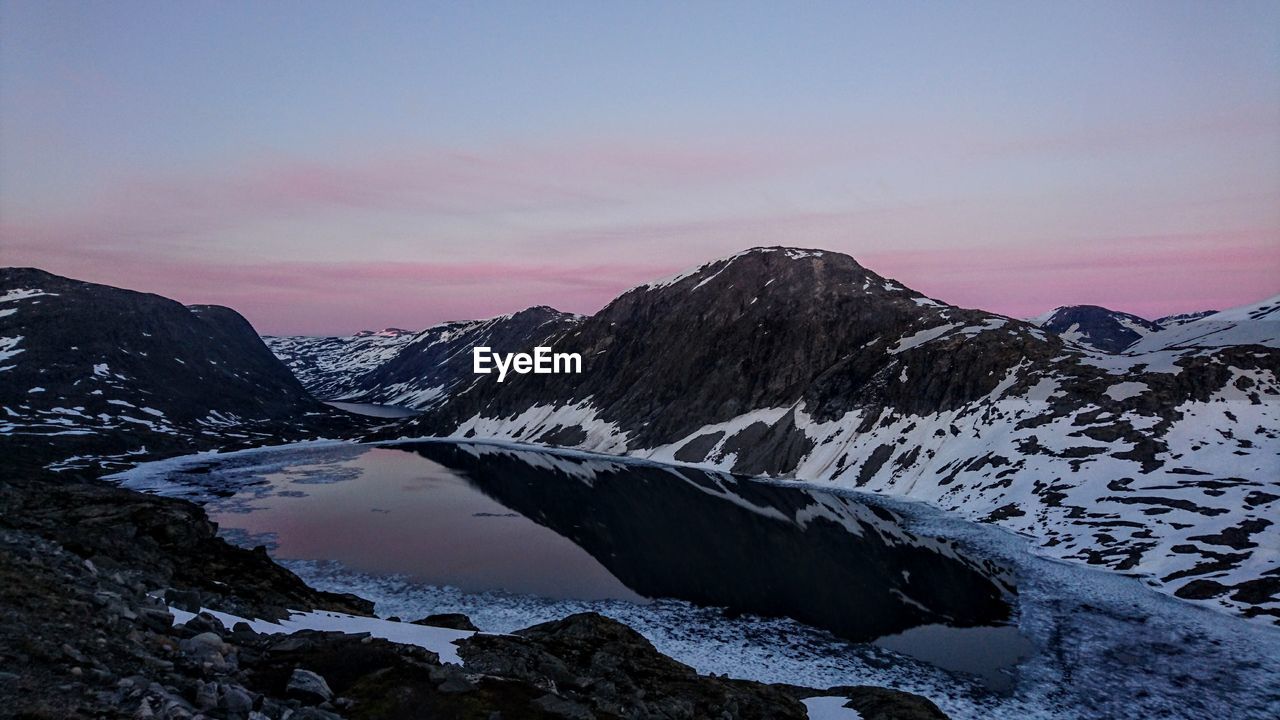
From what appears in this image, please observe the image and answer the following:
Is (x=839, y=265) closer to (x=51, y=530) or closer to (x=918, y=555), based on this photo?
(x=918, y=555)

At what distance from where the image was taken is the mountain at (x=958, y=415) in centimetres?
6178

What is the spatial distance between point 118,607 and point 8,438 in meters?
179

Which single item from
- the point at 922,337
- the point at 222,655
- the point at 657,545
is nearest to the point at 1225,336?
the point at 922,337

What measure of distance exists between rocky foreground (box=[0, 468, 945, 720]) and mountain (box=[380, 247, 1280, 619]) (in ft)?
142

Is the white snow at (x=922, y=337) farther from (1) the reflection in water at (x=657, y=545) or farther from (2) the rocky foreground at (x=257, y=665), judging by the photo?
(2) the rocky foreground at (x=257, y=665)

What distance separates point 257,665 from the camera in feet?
54.6

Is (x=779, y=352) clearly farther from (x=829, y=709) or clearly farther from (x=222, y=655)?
(x=222, y=655)

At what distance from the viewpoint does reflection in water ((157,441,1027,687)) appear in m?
49.2

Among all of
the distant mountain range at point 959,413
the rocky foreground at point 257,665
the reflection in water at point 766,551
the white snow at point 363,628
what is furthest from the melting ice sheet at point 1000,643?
the white snow at point 363,628

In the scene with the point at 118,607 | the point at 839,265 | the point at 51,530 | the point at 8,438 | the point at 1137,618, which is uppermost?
the point at 839,265

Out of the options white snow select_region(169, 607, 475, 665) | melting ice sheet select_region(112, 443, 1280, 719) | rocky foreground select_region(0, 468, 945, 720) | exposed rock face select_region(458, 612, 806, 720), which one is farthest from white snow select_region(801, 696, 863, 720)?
white snow select_region(169, 607, 475, 665)

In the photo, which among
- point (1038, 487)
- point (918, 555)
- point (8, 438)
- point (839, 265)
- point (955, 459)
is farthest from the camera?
point (839, 265)

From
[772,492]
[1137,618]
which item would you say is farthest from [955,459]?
[1137,618]

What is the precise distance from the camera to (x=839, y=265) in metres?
180
